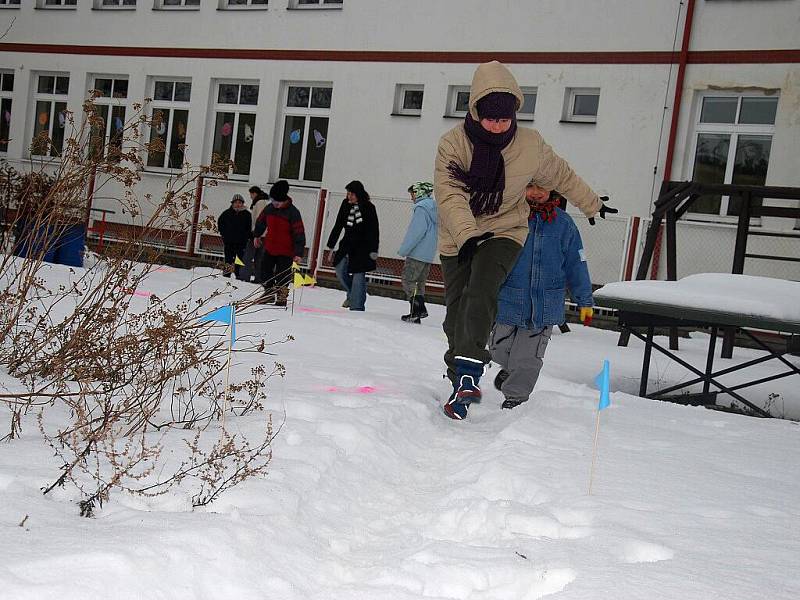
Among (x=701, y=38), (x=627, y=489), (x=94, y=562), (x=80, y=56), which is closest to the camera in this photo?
(x=94, y=562)

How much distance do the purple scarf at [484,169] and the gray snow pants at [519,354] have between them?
91 centimetres

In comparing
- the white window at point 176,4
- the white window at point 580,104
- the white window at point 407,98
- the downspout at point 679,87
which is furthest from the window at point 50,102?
the downspout at point 679,87

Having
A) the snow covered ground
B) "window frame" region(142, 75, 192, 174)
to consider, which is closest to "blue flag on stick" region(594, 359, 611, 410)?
the snow covered ground

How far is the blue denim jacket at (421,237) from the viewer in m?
12.3

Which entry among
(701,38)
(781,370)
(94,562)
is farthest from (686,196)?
(94,562)

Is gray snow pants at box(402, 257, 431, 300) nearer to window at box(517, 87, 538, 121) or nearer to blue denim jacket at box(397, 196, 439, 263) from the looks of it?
blue denim jacket at box(397, 196, 439, 263)

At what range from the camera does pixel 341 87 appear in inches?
734

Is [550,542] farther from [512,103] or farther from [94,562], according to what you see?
[512,103]

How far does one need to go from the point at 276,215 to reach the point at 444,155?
24.1 ft

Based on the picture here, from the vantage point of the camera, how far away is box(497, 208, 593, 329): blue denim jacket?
244 inches

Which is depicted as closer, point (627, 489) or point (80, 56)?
point (627, 489)

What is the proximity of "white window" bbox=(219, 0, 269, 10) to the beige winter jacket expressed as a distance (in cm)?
1516

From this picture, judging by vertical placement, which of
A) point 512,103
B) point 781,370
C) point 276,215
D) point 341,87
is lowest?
point 781,370

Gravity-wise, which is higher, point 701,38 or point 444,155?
point 701,38
